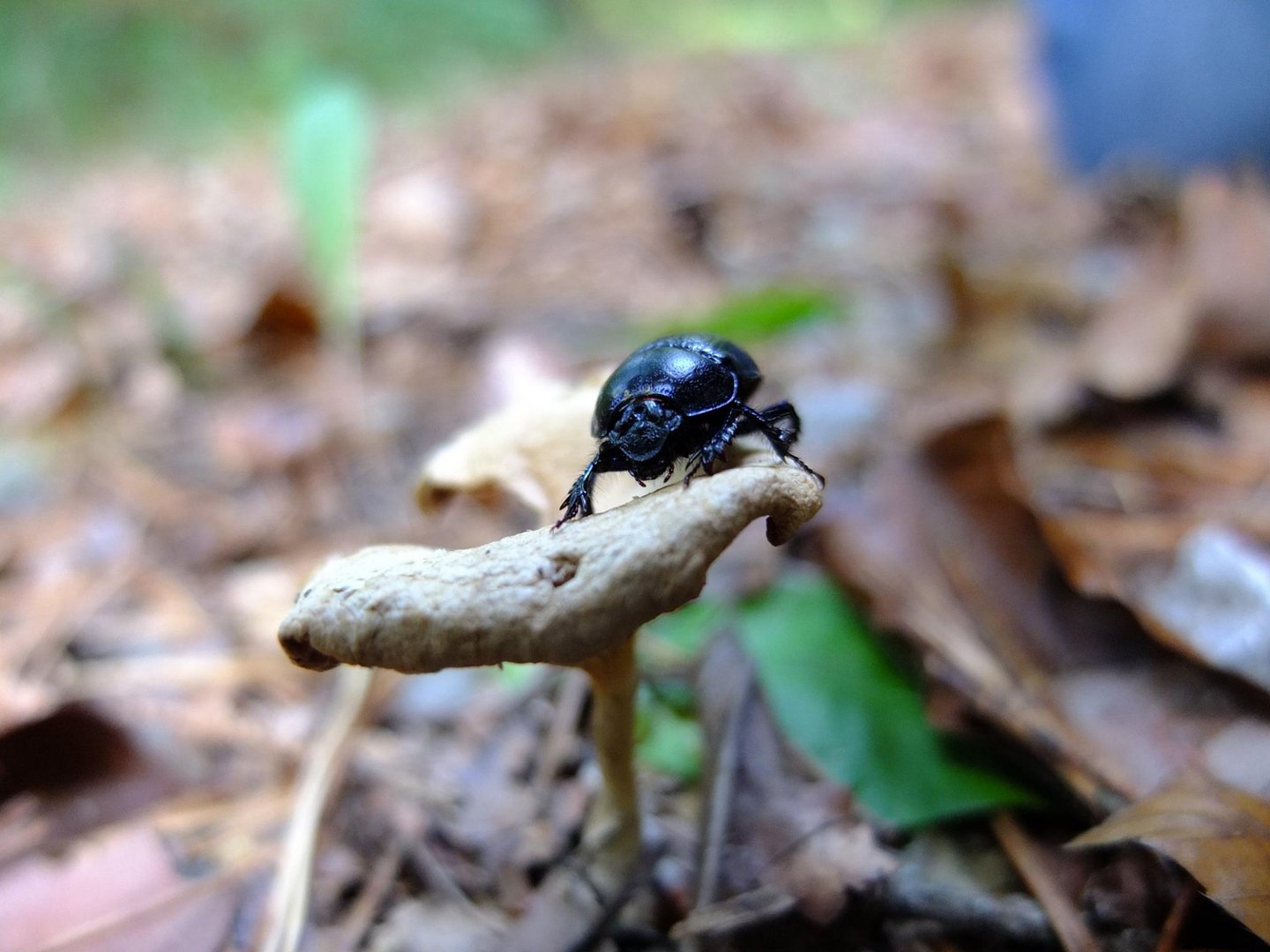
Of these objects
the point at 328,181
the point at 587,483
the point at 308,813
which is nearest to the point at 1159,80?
the point at 328,181

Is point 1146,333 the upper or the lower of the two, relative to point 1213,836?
upper

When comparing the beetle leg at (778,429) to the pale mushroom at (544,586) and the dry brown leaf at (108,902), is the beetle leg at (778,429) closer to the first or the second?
the pale mushroom at (544,586)

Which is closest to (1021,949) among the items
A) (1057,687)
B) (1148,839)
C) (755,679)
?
(1148,839)

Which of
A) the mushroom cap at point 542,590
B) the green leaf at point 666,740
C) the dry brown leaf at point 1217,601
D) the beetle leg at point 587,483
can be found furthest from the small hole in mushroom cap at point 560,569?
the dry brown leaf at point 1217,601

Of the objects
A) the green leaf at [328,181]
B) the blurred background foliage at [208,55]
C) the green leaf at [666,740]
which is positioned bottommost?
the green leaf at [666,740]

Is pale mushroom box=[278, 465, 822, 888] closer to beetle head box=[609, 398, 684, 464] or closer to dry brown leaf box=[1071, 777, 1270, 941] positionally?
beetle head box=[609, 398, 684, 464]

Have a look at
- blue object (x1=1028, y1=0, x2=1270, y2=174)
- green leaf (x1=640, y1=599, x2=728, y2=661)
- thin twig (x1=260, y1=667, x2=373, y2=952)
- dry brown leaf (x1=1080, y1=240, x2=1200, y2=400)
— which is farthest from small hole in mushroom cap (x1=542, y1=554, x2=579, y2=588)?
blue object (x1=1028, y1=0, x2=1270, y2=174)

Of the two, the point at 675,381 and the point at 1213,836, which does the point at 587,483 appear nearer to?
the point at 675,381

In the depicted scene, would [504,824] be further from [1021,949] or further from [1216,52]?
[1216,52]
